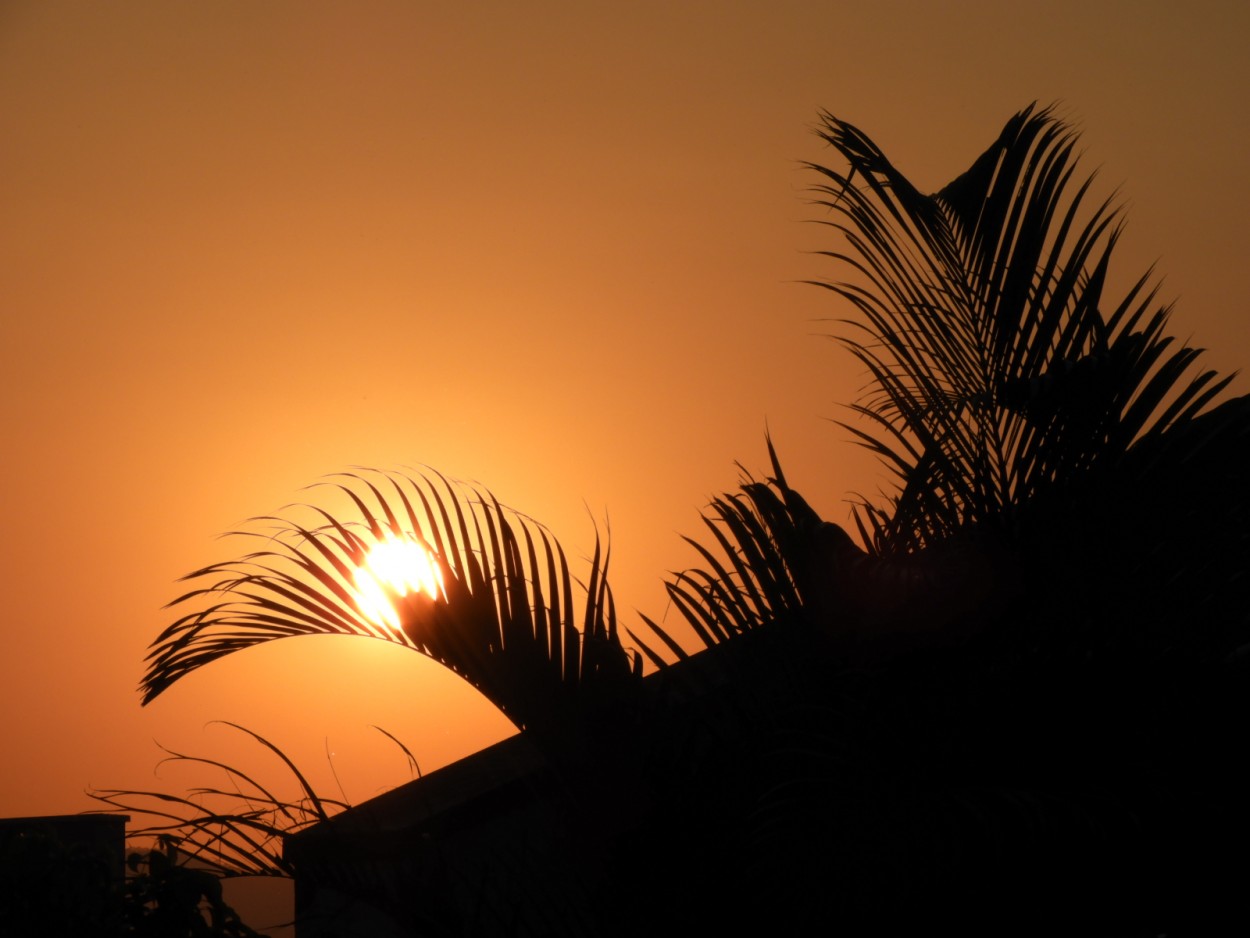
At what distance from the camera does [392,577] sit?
11.3 ft

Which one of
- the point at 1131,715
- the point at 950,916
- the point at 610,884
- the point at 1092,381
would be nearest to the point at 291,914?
the point at 610,884

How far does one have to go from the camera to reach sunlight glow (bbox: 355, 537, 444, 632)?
3.42 m

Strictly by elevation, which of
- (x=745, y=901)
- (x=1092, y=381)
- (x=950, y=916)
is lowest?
(x=950, y=916)

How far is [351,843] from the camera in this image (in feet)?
11.3

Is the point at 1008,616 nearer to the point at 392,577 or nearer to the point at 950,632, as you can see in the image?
the point at 950,632

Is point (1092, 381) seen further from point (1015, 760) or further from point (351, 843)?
point (351, 843)

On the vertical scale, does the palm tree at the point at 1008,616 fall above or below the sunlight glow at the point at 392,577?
below

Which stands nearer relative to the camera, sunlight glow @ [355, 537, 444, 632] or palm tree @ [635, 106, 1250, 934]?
palm tree @ [635, 106, 1250, 934]

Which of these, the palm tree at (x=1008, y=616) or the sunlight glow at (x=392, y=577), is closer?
the palm tree at (x=1008, y=616)

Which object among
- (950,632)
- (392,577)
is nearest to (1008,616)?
(950,632)

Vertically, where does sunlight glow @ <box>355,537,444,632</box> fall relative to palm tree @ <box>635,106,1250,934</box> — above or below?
above

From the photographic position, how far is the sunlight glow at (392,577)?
342cm

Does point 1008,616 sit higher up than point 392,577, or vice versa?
point 392,577

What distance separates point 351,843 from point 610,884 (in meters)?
0.89
